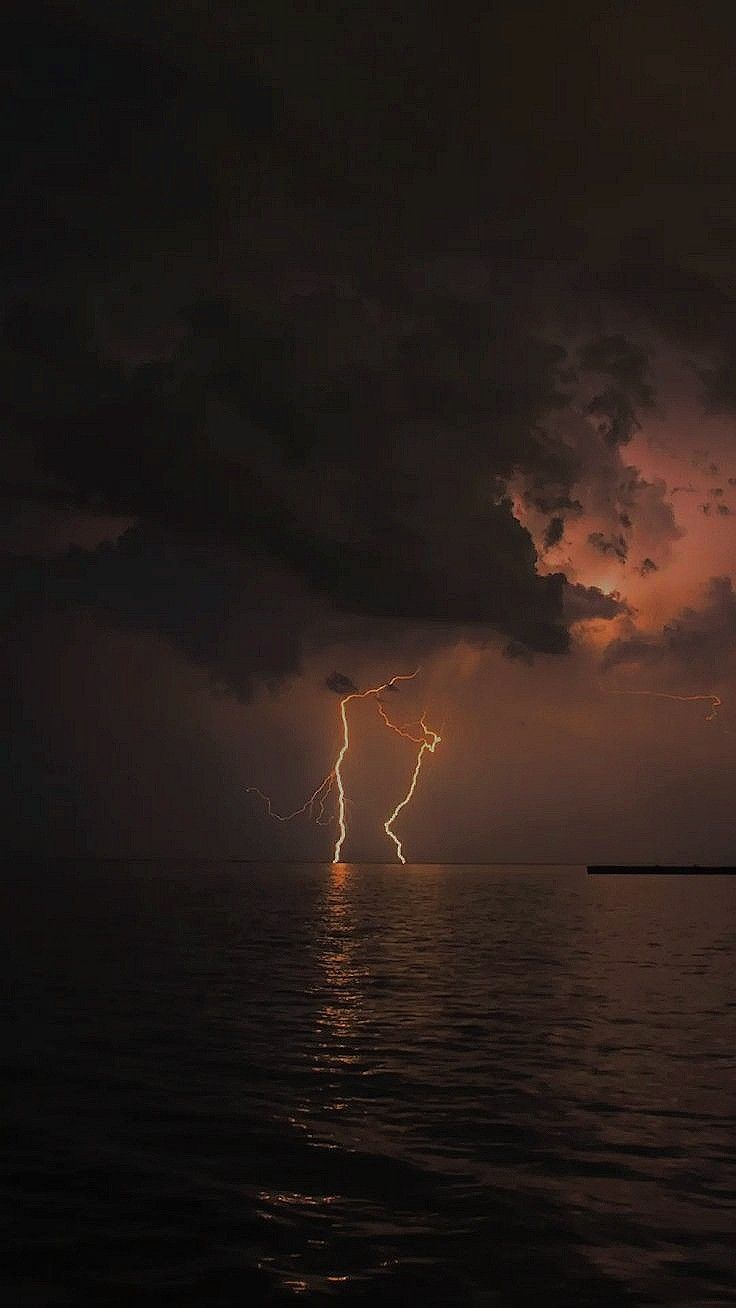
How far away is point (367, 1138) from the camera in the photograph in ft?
54.7

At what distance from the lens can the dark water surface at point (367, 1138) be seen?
11.1 metres

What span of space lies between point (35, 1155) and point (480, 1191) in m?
6.69

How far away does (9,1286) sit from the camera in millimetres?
10586

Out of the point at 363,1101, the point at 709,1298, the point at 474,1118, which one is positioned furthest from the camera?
the point at 363,1101

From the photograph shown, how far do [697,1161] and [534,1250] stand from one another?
497cm

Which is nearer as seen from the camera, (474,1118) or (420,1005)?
(474,1118)

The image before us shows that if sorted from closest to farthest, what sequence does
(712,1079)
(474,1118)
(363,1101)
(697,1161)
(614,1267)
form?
1. (614,1267)
2. (697,1161)
3. (474,1118)
4. (363,1101)
5. (712,1079)

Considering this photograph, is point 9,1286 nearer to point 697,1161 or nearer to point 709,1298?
point 709,1298

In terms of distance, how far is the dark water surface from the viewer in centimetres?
1112

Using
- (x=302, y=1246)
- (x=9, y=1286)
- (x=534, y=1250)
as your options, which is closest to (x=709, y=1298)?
(x=534, y=1250)

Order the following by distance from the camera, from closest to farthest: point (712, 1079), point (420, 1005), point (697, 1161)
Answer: point (697, 1161), point (712, 1079), point (420, 1005)

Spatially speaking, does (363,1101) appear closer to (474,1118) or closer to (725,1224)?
(474,1118)

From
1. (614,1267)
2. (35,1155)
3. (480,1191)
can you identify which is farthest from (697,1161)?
(35,1155)

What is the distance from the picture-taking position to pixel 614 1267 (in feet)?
36.9
